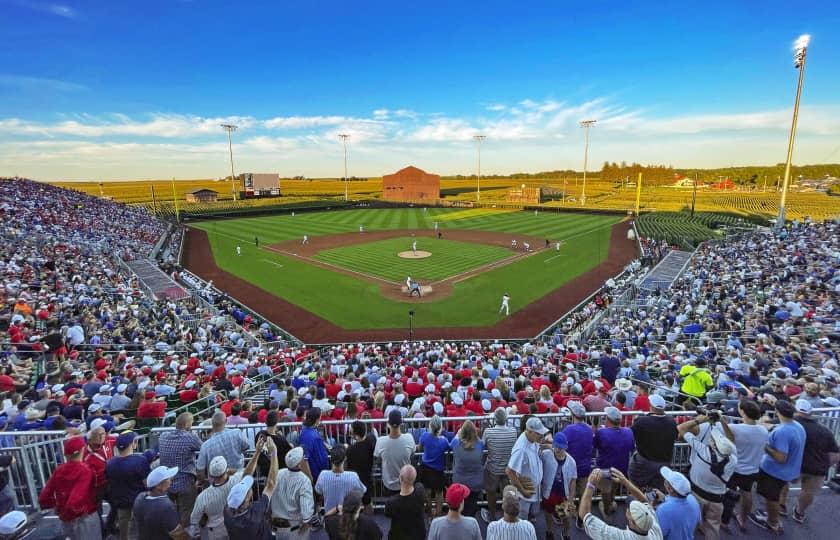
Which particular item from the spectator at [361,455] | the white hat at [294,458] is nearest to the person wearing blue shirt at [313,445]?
the spectator at [361,455]

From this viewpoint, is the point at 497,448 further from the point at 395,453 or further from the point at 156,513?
the point at 156,513

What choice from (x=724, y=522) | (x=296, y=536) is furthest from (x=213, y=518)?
(x=724, y=522)

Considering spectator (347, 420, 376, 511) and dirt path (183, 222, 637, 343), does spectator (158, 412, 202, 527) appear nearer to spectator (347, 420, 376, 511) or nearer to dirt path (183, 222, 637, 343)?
spectator (347, 420, 376, 511)

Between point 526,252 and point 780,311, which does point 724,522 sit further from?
point 526,252

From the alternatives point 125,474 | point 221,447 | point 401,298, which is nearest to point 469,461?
point 221,447

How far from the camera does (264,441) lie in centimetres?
509

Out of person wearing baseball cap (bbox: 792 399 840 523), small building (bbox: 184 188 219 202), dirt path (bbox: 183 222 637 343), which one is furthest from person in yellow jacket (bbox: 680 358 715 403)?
small building (bbox: 184 188 219 202)

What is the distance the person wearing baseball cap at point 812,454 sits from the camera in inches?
208

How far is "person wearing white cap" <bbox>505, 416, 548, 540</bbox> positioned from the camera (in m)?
→ 4.83

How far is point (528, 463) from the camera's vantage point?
194 inches

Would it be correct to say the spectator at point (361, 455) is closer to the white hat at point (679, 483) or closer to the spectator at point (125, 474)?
the spectator at point (125, 474)

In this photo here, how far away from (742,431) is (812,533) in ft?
5.45

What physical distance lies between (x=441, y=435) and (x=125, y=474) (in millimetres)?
3771

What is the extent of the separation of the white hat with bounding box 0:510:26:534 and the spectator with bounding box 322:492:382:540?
272 cm
